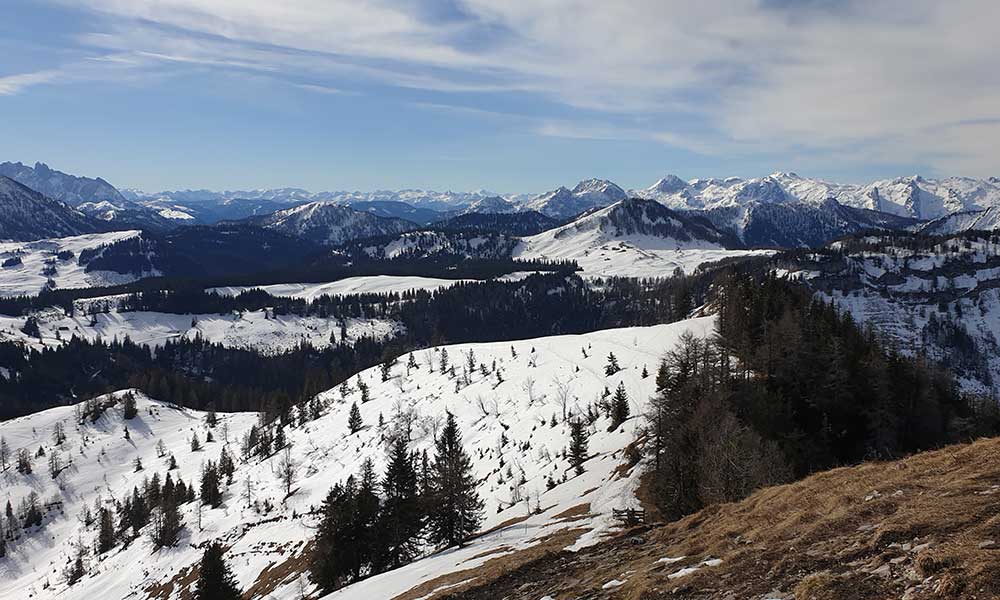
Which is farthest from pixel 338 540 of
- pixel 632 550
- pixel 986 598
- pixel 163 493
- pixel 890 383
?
pixel 163 493

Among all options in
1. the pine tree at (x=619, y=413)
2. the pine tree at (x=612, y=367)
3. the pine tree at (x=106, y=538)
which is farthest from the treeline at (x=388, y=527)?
the pine tree at (x=106, y=538)

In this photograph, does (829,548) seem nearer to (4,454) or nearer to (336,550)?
(336,550)

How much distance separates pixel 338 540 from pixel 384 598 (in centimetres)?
2067

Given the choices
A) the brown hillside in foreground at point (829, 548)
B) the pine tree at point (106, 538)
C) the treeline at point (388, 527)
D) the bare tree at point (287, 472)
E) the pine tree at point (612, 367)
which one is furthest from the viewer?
the pine tree at point (106, 538)

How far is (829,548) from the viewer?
55.8ft

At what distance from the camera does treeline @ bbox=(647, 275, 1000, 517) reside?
43.8 meters

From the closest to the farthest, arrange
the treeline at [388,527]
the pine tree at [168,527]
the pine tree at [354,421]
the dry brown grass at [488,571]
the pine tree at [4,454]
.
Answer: the dry brown grass at [488,571], the treeline at [388,527], the pine tree at [168,527], the pine tree at [354,421], the pine tree at [4,454]

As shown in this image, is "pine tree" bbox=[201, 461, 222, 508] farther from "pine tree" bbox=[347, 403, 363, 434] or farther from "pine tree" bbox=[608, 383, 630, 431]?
"pine tree" bbox=[608, 383, 630, 431]

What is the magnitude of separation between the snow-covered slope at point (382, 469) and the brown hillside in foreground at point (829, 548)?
10.2 meters

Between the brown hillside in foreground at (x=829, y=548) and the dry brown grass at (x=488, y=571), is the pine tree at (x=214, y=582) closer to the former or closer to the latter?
the dry brown grass at (x=488, y=571)

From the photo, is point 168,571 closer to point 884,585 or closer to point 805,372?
point 805,372

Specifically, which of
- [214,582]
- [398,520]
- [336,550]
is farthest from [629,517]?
[214,582]

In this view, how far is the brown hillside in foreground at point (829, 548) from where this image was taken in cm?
1348

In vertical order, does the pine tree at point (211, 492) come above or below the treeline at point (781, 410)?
below
